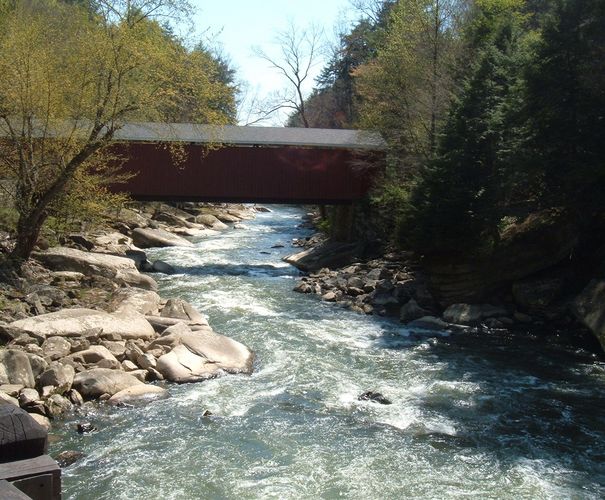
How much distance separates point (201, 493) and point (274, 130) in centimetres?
1717

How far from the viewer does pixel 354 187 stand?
21.9 meters

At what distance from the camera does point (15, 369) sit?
852 centimetres

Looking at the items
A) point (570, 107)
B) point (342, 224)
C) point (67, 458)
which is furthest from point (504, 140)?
point (67, 458)

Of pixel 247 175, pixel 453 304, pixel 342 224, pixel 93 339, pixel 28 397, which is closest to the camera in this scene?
pixel 28 397

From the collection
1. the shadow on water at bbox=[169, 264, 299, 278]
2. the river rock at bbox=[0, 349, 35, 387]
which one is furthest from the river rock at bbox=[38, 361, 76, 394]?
the shadow on water at bbox=[169, 264, 299, 278]

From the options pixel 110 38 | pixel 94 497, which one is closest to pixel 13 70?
pixel 110 38

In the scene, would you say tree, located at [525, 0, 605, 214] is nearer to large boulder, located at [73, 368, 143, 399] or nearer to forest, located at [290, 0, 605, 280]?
forest, located at [290, 0, 605, 280]

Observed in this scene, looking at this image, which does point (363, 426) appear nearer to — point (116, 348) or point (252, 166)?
point (116, 348)

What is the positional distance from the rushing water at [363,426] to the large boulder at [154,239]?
1139 cm

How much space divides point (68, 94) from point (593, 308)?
426 inches

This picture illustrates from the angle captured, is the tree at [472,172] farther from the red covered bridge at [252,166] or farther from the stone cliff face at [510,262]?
the red covered bridge at [252,166]

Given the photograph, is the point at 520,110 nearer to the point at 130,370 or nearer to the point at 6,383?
the point at 130,370

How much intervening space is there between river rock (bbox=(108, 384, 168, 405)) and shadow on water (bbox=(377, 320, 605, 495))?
3.29 metres

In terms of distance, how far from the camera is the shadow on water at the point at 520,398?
7660 millimetres
